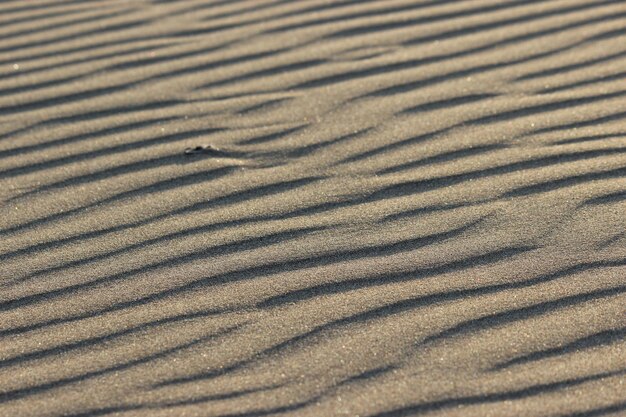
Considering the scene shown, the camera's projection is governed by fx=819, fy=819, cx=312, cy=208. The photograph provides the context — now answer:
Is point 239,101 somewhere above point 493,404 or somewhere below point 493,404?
above

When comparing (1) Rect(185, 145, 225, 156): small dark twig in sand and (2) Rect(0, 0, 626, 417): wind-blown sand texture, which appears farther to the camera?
(1) Rect(185, 145, 225, 156): small dark twig in sand

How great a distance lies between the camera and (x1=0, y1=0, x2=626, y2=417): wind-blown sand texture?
2053 millimetres

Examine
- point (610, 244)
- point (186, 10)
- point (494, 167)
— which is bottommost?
point (610, 244)

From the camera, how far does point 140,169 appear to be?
285 cm

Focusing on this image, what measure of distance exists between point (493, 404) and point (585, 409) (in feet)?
0.70

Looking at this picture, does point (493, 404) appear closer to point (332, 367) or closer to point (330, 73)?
point (332, 367)

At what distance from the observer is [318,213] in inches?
102

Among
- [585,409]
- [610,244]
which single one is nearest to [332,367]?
[585,409]

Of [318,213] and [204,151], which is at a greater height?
[204,151]

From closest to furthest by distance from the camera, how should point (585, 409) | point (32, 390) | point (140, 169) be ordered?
point (585, 409) < point (32, 390) < point (140, 169)

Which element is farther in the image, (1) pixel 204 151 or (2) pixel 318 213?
(1) pixel 204 151

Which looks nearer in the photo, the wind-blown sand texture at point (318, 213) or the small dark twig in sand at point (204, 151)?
the wind-blown sand texture at point (318, 213)

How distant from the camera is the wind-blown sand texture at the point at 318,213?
6.73 ft

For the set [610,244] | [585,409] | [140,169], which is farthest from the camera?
[140,169]
